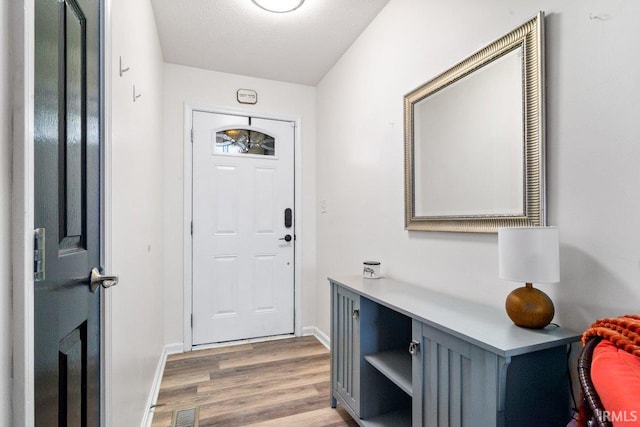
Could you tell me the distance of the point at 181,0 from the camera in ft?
6.89

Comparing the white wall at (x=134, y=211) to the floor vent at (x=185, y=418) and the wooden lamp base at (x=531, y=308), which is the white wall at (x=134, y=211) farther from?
the wooden lamp base at (x=531, y=308)

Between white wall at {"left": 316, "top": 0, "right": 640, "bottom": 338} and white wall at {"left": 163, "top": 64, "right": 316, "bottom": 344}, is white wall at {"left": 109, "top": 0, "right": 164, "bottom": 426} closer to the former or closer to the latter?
white wall at {"left": 163, "top": 64, "right": 316, "bottom": 344}

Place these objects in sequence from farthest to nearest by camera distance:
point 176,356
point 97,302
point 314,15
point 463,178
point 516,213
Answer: point 176,356, point 314,15, point 463,178, point 516,213, point 97,302

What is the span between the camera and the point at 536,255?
3.37ft

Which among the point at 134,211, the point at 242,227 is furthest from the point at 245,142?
the point at 134,211

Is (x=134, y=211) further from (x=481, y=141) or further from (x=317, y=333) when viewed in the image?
(x=317, y=333)

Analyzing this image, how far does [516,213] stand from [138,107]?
1.85 meters

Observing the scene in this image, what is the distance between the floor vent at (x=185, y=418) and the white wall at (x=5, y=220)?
4.93 ft

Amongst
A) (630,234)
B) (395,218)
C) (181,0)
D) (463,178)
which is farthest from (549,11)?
(181,0)

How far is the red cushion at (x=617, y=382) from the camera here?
1.94ft

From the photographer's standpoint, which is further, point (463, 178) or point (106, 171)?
point (463, 178)

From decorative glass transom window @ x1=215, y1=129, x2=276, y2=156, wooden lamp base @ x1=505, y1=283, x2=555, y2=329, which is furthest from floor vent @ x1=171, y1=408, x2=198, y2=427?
decorative glass transom window @ x1=215, y1=129, x2=276, y2=156

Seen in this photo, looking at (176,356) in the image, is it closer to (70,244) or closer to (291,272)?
(291,272)

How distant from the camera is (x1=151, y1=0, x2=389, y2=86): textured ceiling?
7.14ft
